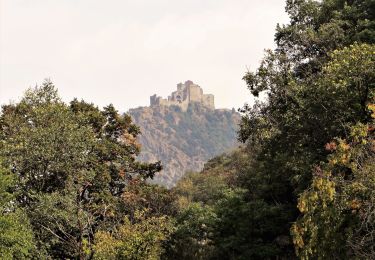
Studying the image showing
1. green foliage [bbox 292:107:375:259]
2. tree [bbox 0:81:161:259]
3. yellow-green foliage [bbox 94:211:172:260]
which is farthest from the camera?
tree [bbox 0:81:161:259]

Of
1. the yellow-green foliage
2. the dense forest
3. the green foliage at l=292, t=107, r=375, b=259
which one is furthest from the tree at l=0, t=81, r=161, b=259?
the green foliage at l=292, t=107, r=375, b=259

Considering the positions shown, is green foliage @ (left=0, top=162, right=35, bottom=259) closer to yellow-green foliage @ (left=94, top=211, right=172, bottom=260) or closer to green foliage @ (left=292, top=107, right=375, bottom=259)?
yellow-green foliage @ (left=94, top=211, right=172, bottom=260)

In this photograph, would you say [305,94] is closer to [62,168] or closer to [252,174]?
[62,168]

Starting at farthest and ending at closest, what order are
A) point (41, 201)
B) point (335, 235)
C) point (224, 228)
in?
point (224, 228), point (41, 201), point (335, 235)

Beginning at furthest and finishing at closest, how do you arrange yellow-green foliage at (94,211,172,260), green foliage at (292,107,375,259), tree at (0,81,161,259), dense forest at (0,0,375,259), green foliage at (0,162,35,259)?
1. tree at (0,81,161,259)
2. yellow-green foliage at (94,211,172,260)
3. green foliage at (0,162,35,259)
4. dense forest at (0,0,375,259)
5. green foliage at (292,107,375,259)

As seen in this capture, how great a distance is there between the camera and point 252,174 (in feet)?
139

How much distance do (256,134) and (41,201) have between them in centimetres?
1406

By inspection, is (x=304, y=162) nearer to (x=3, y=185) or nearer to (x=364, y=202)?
(x=364, y=202)

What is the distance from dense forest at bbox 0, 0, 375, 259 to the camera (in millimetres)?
14266

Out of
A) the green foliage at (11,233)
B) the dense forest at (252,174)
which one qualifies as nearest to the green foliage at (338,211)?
the dense forest at (252,174)

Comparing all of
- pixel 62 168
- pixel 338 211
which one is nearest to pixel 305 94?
pixel 338 211

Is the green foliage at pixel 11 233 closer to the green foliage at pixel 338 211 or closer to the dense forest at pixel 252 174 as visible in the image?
the dense forest at pixel 252 174

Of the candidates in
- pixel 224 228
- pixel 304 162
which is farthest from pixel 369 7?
pixel 224 228

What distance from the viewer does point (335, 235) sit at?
13.7 meters
